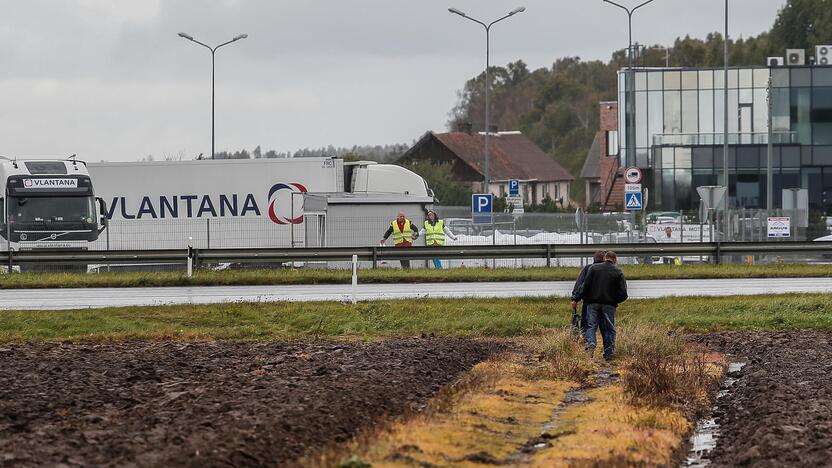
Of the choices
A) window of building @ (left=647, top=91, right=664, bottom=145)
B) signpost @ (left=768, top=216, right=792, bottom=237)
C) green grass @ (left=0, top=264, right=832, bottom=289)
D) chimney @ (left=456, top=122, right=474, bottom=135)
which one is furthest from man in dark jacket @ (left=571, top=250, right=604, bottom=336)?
chimney @ (left=456, top=122, right=474, bottom=135)

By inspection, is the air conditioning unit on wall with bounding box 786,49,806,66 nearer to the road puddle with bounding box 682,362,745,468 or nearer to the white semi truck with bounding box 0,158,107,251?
the white semi truck with bounding box 0,158,107,251

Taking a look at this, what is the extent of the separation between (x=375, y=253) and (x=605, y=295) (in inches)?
617

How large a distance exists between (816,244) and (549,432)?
24382 millimetres

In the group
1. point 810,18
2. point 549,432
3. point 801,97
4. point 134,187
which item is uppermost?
point 810,18

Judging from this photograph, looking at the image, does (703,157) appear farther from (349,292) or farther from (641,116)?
(349,292)

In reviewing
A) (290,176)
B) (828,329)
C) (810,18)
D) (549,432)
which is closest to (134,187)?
(290,176)

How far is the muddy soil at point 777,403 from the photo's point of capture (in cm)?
1138

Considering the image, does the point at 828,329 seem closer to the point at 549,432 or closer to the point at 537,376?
the point at 537,376

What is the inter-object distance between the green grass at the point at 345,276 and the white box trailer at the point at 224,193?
25.4ft

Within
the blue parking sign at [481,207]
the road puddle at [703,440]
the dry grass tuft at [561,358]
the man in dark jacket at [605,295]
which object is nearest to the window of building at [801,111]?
the blue parking sign at [481,207]

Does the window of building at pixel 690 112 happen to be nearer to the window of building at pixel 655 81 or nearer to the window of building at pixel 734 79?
the window of building at pixel 655 81

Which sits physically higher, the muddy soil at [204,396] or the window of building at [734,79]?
the window of building at [734,79]

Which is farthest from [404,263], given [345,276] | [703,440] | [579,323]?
[703,440]

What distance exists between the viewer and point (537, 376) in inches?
672
